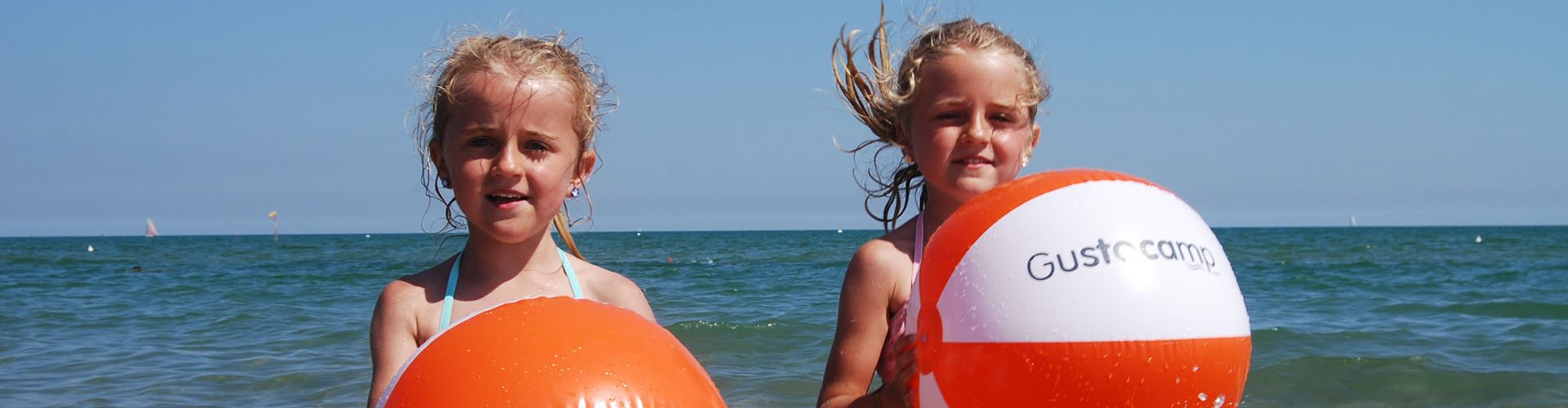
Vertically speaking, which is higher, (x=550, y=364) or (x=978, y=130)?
(x=978, y=130)

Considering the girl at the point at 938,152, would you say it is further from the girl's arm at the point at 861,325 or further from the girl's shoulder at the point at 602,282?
the girl's shoulder at the point at 602,282

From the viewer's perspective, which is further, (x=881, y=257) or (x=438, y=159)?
(x=438, y=159)

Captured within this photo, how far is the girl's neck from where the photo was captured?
298 cm

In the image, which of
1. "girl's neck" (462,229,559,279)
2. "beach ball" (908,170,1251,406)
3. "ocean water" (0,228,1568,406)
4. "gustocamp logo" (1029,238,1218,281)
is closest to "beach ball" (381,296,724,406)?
"beach ball" (908,170,1251,406)

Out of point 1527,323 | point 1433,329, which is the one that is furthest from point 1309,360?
point 1527,323

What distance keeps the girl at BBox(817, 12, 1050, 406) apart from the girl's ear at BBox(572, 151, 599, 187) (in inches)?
29.2

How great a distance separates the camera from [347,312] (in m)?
12.7

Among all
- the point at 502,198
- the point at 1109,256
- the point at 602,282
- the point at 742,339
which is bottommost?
the point at 742,339

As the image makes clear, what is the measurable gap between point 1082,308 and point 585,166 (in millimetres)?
1502

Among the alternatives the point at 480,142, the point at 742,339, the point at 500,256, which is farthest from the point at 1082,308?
the point at 742,339

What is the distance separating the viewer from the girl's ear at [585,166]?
117 inches

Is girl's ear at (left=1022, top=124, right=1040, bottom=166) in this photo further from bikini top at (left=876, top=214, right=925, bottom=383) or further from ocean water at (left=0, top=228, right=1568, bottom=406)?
ocean water at (left=0, top=228, right=1568, bottom=406)

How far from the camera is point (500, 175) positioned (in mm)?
2699

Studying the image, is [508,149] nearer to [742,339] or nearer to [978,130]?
[978,130]
